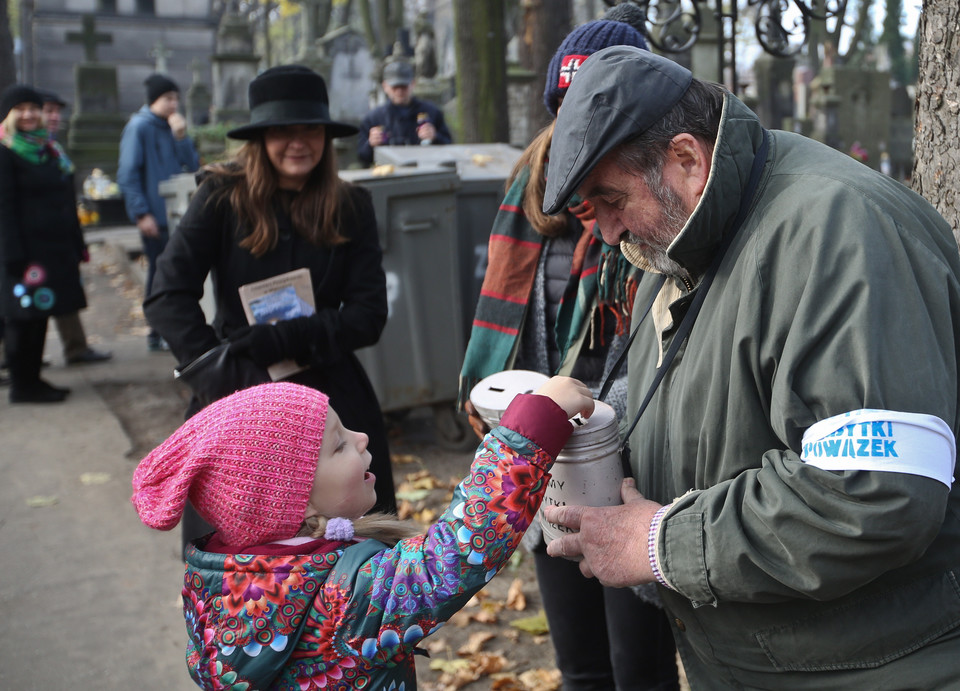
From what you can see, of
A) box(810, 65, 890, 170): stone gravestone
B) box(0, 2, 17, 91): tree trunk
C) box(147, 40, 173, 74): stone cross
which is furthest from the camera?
box(147, 40, 173, 74): stone cross

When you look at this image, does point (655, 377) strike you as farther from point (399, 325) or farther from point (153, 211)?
point (153, 211)

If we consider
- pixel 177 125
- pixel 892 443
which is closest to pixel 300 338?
pixel 892 443

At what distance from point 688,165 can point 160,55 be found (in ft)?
130

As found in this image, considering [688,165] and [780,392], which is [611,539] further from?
[688,165]

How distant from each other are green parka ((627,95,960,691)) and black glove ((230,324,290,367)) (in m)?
1.66

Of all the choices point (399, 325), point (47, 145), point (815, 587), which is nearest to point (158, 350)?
point (47, 145)

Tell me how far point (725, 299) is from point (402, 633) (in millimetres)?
847

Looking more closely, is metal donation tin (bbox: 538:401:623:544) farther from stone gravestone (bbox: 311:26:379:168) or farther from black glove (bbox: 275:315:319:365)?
stone gravestone (bbox: 311:26:379:168)

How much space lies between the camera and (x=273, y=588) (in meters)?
1.68

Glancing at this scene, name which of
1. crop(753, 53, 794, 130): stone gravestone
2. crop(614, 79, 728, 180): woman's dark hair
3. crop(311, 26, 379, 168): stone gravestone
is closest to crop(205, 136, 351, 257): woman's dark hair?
crop(614, 79, 728, 180): woman's dark hair

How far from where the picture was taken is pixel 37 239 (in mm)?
6781

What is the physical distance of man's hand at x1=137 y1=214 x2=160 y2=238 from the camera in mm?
7508

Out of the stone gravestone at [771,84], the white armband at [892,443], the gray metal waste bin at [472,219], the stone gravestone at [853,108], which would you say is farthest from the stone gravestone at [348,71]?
the white armband at [892,443]

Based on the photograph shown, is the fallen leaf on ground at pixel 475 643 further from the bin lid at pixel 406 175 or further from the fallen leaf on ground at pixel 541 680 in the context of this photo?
the bin lid at pixel 406 175
